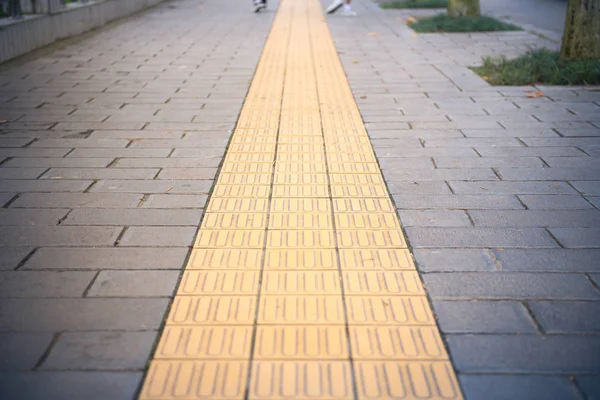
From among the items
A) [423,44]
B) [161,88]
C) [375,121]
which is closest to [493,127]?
[375,121]

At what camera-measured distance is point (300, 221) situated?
366cm

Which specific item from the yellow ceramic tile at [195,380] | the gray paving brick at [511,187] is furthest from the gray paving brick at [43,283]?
the gray paving brick at [511,187]

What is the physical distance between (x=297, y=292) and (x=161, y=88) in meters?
5.02

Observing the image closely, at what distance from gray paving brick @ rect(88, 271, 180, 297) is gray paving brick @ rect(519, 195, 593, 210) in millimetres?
2421

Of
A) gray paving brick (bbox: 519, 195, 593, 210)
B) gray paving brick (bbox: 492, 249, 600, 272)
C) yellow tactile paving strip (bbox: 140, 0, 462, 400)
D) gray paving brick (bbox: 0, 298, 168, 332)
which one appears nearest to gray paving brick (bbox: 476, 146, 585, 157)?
gray paving brick (bbox: 519, 195, 593, 210)

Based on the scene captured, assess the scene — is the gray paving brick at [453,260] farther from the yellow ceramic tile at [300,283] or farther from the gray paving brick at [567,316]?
the yellow ceramic tile at [300,283]

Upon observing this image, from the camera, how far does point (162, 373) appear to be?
2.32 metres

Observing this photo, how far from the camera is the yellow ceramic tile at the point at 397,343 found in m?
2.42

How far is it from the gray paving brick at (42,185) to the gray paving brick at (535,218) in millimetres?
2799

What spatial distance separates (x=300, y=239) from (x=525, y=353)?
4.73ft

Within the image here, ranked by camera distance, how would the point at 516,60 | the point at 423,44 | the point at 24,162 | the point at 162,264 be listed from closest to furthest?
1. the point at 162,264
2. the point at 24,162
3. the point at 516,60
4. the point at 423,44

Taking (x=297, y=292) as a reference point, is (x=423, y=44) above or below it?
above

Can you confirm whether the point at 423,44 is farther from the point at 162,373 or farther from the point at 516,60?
the point at 162,373

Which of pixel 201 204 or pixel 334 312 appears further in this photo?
pixel 201 204
